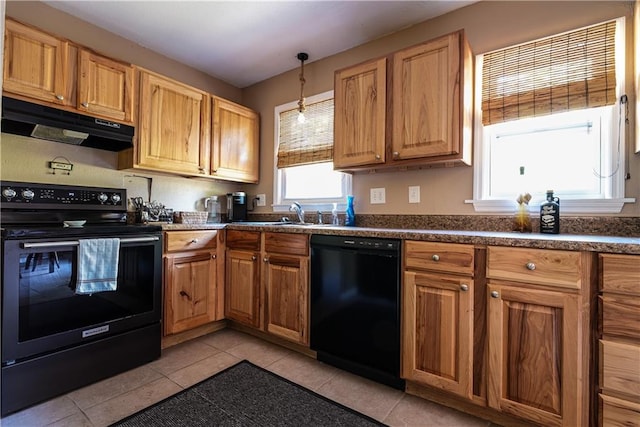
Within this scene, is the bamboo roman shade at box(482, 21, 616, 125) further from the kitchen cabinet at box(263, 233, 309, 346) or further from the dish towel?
the dish towel

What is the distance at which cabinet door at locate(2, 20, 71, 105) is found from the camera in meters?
1.85

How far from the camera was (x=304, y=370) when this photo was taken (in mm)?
2084

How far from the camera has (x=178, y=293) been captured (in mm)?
2365

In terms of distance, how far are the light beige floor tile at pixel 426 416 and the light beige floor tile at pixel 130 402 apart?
1.23m

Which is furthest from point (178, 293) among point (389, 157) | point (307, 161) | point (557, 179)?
point (557, 179)

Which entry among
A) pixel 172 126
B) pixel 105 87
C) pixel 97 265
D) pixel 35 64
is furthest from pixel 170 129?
pixel 97 265

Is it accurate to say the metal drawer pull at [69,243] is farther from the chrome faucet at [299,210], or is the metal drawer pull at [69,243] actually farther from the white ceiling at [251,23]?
the white ceiling at [251,23]

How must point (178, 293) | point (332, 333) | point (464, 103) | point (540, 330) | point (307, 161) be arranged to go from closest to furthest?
point (540, 330) → point (464, 103) → point (332, 333) → point (178, 293) → point (307, 161)

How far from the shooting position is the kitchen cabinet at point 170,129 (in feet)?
7.99

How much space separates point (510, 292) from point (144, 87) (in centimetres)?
274

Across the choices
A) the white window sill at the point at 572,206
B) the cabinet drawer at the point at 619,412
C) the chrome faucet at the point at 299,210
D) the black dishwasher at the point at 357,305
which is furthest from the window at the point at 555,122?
the chrome faucet at the point at 299,210

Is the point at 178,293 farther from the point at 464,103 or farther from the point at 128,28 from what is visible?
the point at 464,103

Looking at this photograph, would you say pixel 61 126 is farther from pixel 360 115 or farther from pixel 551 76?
pixel 551 76

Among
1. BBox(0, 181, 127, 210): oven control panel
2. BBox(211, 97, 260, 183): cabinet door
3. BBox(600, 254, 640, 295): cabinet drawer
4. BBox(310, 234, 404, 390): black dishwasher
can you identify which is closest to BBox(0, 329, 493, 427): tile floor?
BBox(310, 234, 404, 390): black dishwasher
